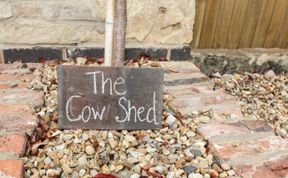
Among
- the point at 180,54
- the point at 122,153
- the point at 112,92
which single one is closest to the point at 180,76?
the point at 180,54

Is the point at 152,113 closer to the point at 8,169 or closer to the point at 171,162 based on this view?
the point at 171,162

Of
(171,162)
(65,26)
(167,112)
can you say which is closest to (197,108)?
(167,112)

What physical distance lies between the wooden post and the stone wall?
52 cm

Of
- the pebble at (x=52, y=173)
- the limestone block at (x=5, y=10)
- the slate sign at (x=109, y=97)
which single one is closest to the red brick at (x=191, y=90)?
the slate sign at (x=109, y=97)

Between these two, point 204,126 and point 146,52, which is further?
point 146,52

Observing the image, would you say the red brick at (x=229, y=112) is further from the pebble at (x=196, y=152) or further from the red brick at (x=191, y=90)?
the pebble at (x=196, y=152)

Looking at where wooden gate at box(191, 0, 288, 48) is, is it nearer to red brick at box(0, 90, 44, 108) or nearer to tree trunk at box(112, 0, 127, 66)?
tree trunk at box(112, 0, 127, 66)

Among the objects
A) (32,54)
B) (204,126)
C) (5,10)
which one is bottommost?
(204,126)

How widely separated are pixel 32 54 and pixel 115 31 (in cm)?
71

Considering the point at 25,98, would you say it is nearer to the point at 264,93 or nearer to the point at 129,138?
the point at 129,138

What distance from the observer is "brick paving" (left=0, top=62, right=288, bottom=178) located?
1297 millimetres

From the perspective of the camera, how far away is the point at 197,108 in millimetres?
1683

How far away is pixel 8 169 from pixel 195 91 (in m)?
0.99

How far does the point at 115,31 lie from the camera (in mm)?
1465
